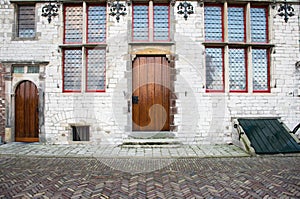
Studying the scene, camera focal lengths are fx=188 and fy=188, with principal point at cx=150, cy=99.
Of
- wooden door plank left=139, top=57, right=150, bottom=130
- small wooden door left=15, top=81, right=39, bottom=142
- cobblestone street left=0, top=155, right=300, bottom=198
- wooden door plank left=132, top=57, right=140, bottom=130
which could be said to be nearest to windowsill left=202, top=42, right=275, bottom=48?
wooden door plank left=139, top=57, right=150, bottom=130

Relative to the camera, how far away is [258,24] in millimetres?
7137

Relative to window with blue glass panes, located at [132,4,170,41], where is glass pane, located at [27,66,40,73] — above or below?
below

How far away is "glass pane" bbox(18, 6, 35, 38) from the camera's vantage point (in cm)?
700

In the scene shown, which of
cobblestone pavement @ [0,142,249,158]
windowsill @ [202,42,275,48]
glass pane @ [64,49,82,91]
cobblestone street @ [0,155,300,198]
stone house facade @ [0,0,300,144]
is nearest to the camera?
cobblestone street @ [0,155,300,198]

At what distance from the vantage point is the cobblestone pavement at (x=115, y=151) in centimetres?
547

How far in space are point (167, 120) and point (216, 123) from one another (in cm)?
176

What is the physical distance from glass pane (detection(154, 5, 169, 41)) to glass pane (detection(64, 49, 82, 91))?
2961 mm

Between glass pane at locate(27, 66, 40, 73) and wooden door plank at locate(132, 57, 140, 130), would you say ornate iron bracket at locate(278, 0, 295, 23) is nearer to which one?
wooden door plank at locate(132, 57, 140, 130)

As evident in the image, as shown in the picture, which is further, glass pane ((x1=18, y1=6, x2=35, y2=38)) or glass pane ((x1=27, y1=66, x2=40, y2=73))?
glass pane ((x1=18, y1=6, x2=35, y2=38))

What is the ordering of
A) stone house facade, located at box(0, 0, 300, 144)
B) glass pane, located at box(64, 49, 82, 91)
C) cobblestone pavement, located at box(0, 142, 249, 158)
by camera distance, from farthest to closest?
glass pane, located at box(64, 49, 82, 91)
stone house facade, located at box(0, 0, 300, 144)
cobblestone pavement, located at box(0, 142, 249, 158)

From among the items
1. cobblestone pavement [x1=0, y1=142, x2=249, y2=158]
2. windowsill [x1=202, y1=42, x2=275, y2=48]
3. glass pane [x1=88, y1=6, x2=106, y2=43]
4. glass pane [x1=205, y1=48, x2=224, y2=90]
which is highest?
glass pane [x1=88, y1=6, x2=106, y2=43]

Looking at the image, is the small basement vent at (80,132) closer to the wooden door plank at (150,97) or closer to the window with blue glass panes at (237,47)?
the wooden door plank at (150,97)

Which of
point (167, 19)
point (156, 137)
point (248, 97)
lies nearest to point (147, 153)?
point (156, 137)

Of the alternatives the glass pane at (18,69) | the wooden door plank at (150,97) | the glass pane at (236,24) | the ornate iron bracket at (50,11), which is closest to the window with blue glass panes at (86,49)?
the ornate iron bracket at (50,11)
